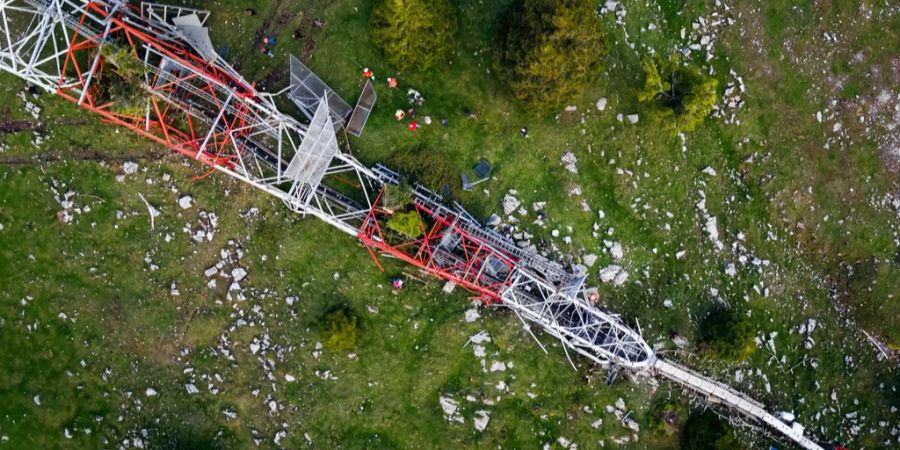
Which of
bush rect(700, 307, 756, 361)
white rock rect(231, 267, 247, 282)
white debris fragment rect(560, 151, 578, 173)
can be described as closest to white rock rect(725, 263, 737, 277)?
bush rect(700, 307, 756, 361)

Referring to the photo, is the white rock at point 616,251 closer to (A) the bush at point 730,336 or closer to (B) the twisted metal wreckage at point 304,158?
(B) the twisted metal wreckage at point 304,158

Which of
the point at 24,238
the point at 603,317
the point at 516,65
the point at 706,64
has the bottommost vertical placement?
the point at 24,238

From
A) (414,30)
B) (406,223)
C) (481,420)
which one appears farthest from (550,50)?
(481,420)

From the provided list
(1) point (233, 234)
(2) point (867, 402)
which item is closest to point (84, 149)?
(1) point (233, 234)

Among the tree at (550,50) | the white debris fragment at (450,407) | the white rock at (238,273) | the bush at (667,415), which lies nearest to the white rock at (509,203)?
the tree at (550,50)

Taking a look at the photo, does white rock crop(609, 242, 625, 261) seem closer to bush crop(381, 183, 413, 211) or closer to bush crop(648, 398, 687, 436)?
bush crop(648, 398, 687, 436)

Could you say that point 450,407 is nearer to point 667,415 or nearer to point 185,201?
point 667,415

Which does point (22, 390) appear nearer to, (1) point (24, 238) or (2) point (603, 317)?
(1) point (24, 238)
